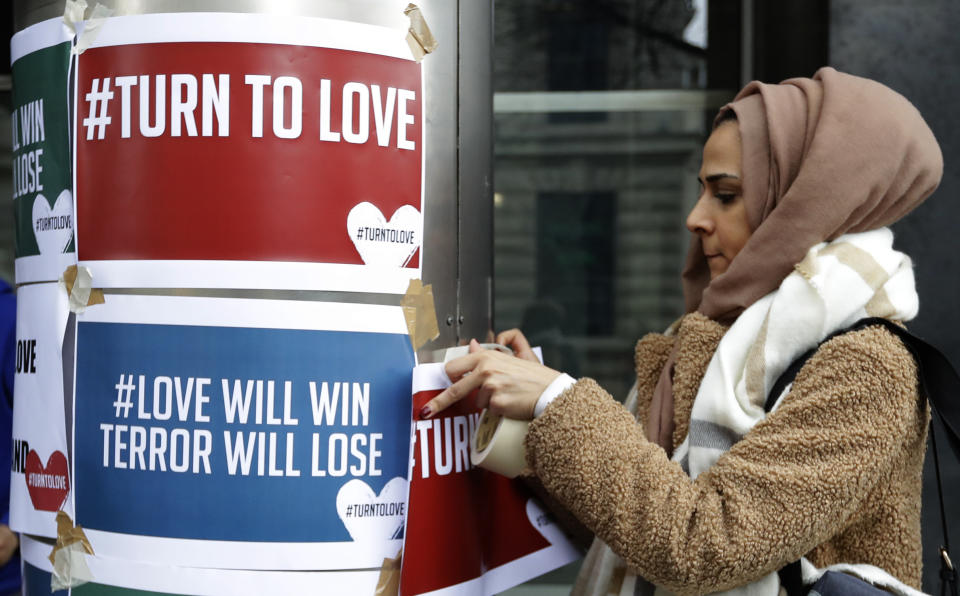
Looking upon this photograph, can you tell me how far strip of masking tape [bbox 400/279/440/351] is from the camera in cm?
157

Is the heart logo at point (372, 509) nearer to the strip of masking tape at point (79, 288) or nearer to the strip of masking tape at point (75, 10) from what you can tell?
the strip of masking tape at point (79, 288)

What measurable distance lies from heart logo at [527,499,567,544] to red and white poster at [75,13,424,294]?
608 mm

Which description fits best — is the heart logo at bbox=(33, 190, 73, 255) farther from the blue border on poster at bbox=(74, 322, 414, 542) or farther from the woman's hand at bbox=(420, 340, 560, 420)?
the woman's hand at bbox=(420, 340, 560, 420)

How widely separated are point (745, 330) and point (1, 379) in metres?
1.80

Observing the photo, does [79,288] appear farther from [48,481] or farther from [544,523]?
[544,523]

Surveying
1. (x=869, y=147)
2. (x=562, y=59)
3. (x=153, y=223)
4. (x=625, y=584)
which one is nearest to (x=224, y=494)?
(x=153, y=223)

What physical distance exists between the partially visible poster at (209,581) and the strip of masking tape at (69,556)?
0.5 inches

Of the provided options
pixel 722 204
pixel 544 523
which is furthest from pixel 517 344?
pixel 722 204

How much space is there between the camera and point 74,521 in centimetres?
157

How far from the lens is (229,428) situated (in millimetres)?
1477

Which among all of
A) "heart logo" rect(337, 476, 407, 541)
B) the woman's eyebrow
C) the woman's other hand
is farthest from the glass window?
"heart logo" rect(337, 476, 407, 541)

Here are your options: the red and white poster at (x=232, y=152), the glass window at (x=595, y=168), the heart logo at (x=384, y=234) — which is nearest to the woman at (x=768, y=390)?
the heart logo at (x=384, y=234)

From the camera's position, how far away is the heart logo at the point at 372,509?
5.00ft

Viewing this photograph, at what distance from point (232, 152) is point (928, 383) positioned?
Answer: 4.00ft
